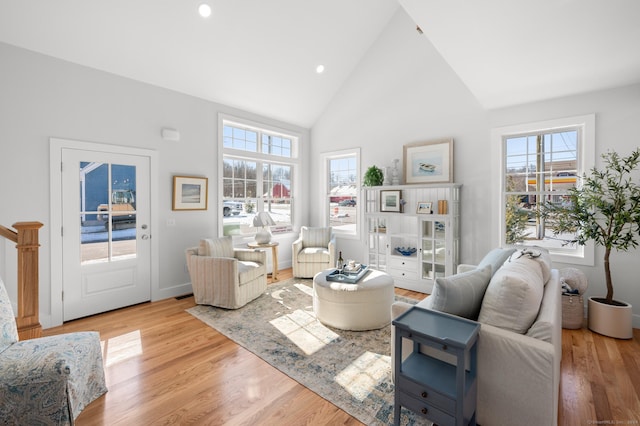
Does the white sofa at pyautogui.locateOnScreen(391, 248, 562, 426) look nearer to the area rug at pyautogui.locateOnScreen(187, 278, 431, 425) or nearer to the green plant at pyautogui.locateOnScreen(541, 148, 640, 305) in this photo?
the area rug at pyautogui.locateOnScreen(187, 278, 431, 425)

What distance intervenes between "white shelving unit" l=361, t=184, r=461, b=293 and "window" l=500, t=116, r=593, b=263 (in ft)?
2.17

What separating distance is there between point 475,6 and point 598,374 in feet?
10.1

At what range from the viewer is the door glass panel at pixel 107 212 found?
334 cm

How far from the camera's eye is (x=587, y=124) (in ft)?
10.6

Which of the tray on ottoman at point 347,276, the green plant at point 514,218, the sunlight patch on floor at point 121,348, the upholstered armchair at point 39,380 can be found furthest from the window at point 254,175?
the green plant at point 514,218

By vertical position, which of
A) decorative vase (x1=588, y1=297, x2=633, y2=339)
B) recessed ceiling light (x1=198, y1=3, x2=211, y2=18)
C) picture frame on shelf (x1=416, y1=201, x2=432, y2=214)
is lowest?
decorative vase (x1=588, y1=297, x2=633, y2=339)

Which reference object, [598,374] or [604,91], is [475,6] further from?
[598,374]

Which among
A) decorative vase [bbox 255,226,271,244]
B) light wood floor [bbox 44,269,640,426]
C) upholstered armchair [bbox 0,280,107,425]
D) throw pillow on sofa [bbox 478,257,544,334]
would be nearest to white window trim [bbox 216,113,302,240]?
decorative vase [bbox 255,226,271,244]

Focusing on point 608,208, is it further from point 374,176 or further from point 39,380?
point 39,380

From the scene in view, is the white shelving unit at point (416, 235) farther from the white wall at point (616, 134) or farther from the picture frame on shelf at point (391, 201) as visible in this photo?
the white wall at point (616, 134)

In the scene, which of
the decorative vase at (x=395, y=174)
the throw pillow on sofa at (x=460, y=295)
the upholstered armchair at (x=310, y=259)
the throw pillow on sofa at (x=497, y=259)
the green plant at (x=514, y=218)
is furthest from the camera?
the upholstered armchair at (x=310, y=259)

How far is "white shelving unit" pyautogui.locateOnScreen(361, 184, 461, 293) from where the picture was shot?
3996 millimetres

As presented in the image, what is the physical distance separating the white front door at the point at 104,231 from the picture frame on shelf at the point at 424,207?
374 centimetres

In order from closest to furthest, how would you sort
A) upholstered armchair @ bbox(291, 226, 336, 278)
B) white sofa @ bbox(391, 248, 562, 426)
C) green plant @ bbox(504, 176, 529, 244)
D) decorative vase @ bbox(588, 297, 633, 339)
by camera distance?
white sofa @ bbox(391, 248, 562, 426)
decorative vase @ bbox(588, 297, 633, 339)
green plant @ bbox(504, 176, 529, 244)
upholstered armchair @ bbox(291, 226, 336, 278)
